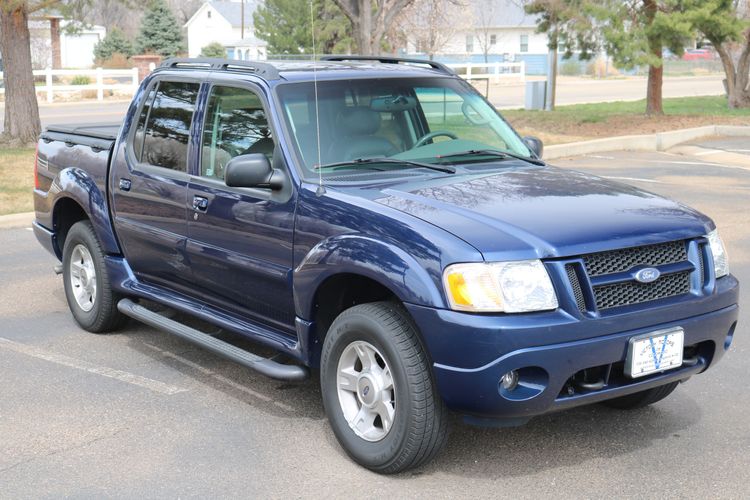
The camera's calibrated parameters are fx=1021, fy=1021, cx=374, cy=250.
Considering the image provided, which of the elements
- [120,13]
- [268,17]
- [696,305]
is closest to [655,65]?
[696,305]

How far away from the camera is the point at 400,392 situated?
4379 millimetres

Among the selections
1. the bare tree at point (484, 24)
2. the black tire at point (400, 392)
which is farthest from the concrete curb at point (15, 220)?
the bare tree at point (484, 24)

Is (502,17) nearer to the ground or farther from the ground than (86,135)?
farther from the ground

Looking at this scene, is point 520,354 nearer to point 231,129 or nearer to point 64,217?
point 231,129

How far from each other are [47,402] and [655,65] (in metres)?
18.7

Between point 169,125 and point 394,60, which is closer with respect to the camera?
A: point 169,125

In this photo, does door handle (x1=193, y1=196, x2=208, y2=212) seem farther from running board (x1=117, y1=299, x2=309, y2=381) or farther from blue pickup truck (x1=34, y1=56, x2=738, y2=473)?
running board (x1=117, y1=299, x2=309, y2=381)

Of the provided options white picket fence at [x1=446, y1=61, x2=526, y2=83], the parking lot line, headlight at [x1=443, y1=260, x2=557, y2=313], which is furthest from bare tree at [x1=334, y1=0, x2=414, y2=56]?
white picket fence at [x1=446, y1=61, x2=526, y2=83]

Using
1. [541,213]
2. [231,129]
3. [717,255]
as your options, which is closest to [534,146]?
[717,255]

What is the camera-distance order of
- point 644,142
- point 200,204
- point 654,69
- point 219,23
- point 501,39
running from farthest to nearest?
point 219,23 → point 501,39 → point 654,69 → point 644,142 → point 200,204

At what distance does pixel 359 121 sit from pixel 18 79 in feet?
44.9

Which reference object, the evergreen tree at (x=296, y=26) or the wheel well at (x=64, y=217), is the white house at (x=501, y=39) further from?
the wheel well at (x=64, y=217)

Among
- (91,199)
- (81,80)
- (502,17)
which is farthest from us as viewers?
(502,17)

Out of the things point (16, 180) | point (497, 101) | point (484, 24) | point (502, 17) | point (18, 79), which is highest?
point (502, 17)
